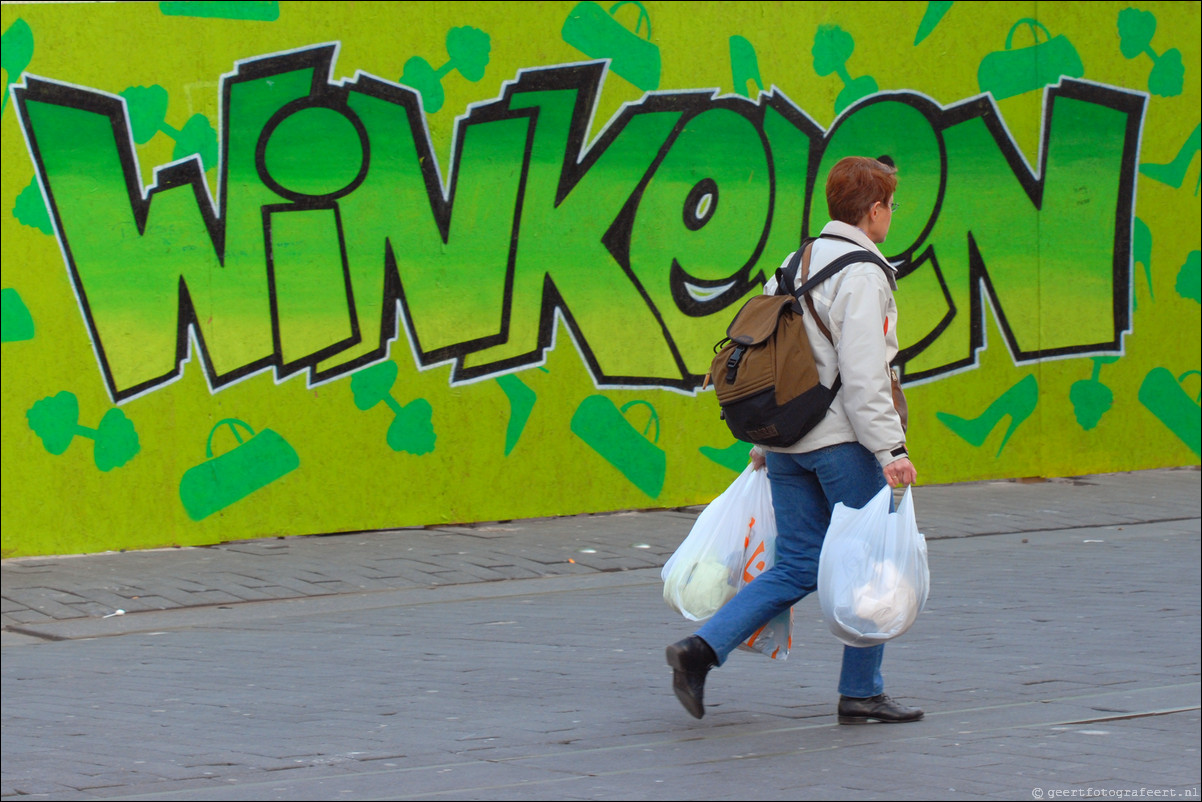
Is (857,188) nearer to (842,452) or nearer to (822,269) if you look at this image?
(822,269)

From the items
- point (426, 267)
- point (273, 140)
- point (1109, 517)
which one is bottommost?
point (1109, 517)

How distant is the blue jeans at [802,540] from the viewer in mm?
5312

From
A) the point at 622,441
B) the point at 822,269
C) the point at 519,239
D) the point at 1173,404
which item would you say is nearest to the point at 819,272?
the point at 822,269

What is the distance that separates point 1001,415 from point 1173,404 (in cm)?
161

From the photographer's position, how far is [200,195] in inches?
377

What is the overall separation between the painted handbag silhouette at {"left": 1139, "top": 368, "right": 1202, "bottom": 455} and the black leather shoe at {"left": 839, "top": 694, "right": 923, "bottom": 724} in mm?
7741

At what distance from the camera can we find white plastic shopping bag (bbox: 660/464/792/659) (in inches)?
221

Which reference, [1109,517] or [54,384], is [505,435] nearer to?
[54,384]

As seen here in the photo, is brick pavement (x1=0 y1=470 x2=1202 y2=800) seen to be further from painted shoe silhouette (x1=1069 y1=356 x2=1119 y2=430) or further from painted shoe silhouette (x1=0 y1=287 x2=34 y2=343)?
painted shoe silhouette (x1=1069 y1=356 x2=1119 y2=430)

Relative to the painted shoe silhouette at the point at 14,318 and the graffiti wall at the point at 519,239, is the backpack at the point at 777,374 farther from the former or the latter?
the painted shoe silhouette at the point at 14,318

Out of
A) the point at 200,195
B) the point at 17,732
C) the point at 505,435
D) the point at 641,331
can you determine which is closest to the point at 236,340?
the point at 200,195

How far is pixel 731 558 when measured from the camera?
564 cm

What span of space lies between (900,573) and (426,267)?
217 inches

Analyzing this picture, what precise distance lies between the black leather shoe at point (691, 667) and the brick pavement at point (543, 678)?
0.13 metres
